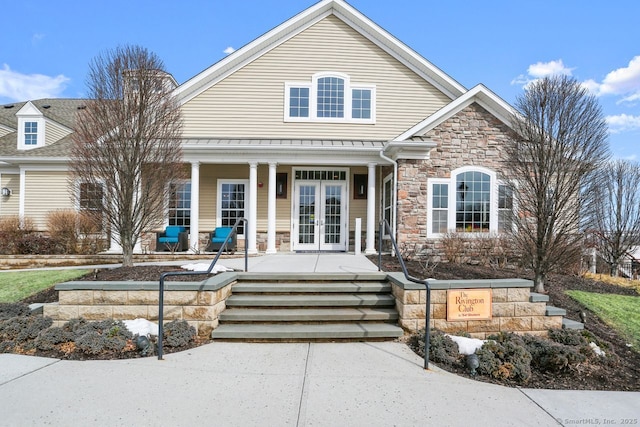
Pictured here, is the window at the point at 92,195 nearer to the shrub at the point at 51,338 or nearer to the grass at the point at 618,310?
the shrub at the point at 51,338

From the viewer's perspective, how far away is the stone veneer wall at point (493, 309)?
517cm

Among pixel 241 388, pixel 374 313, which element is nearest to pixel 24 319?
pixel 241 388

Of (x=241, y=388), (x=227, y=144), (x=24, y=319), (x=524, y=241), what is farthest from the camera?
(x=227, y=144)

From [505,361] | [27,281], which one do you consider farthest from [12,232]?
[505,361]

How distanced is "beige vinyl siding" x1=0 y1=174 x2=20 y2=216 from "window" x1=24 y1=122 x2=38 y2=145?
1.47 meters

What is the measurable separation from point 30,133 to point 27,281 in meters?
9.20

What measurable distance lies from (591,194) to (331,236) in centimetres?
735

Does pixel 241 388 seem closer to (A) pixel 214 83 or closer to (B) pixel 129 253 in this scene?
(B) pixel 129 253

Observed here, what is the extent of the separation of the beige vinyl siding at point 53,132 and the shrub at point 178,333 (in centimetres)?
1349

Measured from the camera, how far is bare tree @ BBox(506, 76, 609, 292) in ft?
22.5

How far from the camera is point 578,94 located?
22.6ft

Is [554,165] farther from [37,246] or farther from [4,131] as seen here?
[4,131]

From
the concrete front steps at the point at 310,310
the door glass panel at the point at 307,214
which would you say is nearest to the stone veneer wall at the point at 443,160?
the door glass panel at the point at 307,214

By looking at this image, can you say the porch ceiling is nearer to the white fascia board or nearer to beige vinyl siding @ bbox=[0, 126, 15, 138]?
the white fascia board
